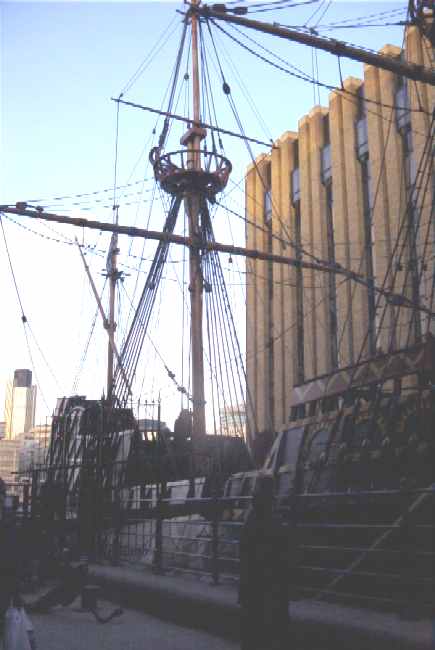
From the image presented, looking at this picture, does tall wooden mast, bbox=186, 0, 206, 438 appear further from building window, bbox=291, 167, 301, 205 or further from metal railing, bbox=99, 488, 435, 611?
metal railing, bbox=99, 488, 435, 611

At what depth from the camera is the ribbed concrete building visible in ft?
77.3

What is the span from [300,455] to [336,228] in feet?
57.5

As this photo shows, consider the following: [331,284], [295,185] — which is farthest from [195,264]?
[295,185]

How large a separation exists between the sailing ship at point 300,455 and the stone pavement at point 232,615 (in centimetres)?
35

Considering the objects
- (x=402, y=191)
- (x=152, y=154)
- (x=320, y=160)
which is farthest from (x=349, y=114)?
(x=152, y=154)

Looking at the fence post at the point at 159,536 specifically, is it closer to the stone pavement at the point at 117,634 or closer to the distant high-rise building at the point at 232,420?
the stone pavement at the point at 117,634

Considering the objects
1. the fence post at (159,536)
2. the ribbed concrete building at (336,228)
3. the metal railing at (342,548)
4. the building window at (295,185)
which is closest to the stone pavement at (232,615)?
the fence post at (159,536)

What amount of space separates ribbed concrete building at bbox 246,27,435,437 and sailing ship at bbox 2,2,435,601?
10.2ft

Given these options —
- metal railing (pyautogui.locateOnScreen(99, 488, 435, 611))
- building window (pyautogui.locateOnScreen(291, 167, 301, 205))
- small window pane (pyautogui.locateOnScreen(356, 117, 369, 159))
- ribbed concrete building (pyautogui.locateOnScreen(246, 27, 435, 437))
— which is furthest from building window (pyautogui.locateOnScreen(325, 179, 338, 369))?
metal railing (pyautogui.locateOnScreen(99, 488, 435, 611))

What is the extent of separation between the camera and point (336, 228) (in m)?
27.6

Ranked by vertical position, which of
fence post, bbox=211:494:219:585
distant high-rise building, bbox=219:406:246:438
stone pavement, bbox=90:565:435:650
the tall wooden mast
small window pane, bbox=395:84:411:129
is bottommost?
stone pavement, bbox=90:565:435:650

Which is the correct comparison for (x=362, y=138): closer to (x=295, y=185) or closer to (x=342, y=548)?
(x=295, y=185)

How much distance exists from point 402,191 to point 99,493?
1615cm

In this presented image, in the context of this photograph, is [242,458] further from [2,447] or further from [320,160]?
[2,447]
